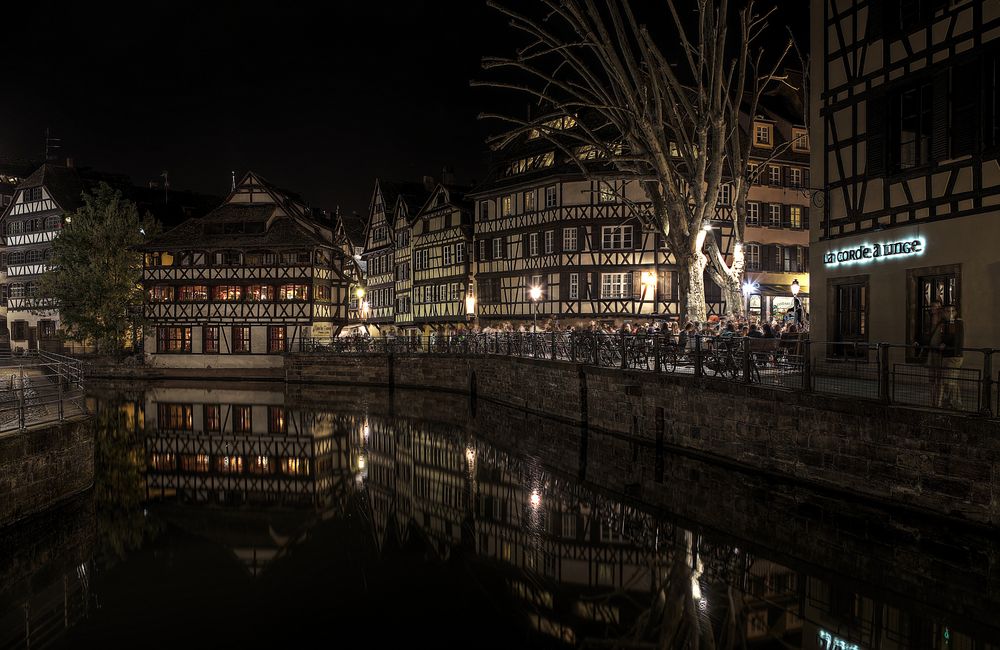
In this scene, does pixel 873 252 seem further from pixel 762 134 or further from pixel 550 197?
pixel 550 197

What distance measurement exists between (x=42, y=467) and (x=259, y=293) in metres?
39.5

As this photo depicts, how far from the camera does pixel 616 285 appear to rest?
4175 centimetres

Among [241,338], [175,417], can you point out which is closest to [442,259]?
[241,338]

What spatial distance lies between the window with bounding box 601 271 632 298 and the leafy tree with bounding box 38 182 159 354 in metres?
31.0

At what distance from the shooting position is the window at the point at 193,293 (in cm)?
5388

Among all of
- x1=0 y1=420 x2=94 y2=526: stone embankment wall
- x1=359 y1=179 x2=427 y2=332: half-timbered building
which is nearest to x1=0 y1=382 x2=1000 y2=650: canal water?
x1=0 y1=420 x2=94 y2=526: stone embankment wall

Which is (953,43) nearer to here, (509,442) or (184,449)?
(509,442)

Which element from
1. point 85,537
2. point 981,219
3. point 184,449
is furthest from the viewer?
point 184,449

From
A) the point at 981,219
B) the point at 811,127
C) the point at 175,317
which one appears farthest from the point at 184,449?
the point at 175,317

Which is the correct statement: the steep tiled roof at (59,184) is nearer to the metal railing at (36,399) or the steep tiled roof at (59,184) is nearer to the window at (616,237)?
the window at (616,237)

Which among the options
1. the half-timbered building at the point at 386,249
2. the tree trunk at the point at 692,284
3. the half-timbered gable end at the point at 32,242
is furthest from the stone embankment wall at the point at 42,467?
the half-timbered gable end at the point at 32,242

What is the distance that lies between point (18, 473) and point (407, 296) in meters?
43.5

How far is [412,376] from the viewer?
43500mm

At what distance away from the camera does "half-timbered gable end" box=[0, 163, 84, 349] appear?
62625mm
